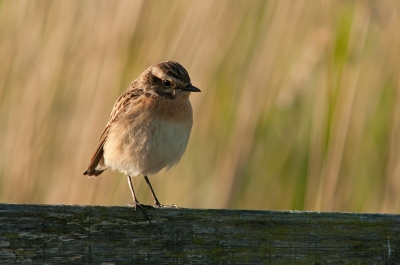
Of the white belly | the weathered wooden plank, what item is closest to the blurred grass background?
the white belly

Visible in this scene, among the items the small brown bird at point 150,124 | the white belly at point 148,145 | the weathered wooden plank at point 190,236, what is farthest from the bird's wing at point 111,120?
the weathered wooden plank at point 190,236

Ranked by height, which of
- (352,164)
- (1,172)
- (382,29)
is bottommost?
(1,172)

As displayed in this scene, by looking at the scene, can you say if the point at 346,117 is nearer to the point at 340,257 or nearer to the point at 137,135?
the point at 137,135

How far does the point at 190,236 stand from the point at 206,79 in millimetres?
2350

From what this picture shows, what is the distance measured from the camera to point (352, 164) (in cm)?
467

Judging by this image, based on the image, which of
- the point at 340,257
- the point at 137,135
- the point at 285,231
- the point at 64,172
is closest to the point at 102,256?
the point at 285,231

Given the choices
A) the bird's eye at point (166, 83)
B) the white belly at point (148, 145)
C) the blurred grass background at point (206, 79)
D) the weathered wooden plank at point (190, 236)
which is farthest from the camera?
the blurred grass background at point (206, 79)

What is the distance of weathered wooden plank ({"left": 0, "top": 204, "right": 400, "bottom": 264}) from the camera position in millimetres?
2170

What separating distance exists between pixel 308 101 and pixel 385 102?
539 mm

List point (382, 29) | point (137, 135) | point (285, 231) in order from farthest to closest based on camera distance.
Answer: point (382, 29)
point (137, 135)
point (285, 231)

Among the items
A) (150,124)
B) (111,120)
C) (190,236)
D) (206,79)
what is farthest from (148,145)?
(190,236)

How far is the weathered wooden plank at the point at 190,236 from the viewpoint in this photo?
2.17m

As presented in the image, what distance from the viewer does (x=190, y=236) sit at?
7.60 ft

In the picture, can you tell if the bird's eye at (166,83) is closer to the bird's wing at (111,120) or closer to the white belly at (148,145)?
the bird's wing at (111,120)
